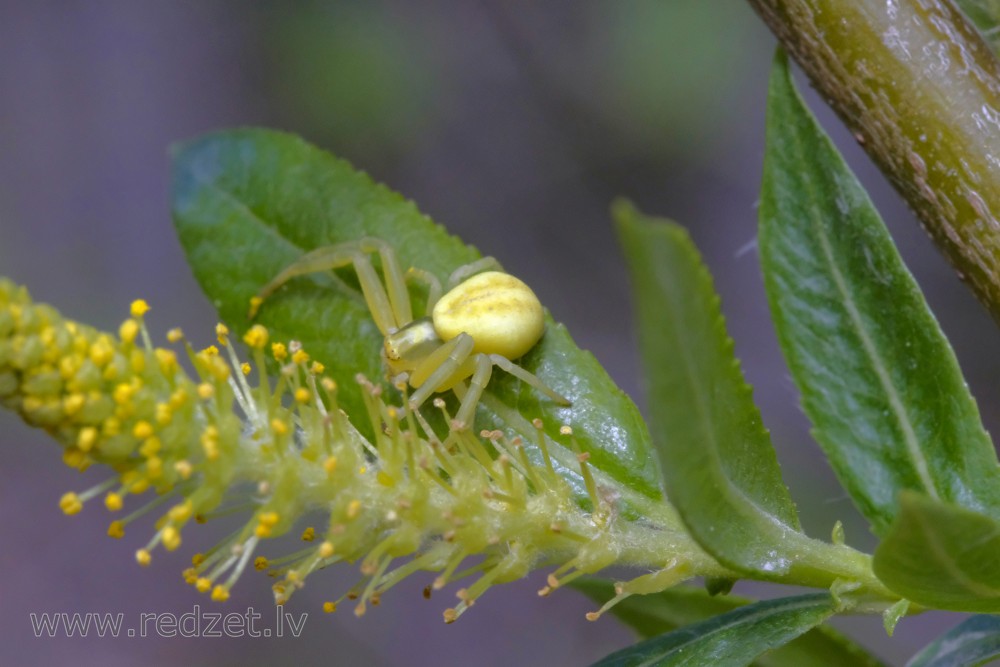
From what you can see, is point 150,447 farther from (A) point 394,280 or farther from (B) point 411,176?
(B) point 411,176

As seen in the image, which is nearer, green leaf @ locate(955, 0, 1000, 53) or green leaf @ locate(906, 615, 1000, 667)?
green leaf @ locate(906, 615, 1000, 667)

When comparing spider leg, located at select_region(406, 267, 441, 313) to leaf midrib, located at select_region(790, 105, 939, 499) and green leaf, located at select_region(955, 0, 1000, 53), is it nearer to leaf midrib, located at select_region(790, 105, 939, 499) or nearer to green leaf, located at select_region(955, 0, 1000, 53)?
leaf midrib, located at select_region(790, 105, 939, 499)

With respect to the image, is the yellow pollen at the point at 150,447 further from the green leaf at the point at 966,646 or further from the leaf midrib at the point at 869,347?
the green leaf at the point at 966,646

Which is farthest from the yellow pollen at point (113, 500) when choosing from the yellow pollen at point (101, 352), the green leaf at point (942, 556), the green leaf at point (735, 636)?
the green leaf at point (942, 556)

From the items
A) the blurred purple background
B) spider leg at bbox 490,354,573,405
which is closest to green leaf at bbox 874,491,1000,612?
spider leg at bbox 490,354,573,405

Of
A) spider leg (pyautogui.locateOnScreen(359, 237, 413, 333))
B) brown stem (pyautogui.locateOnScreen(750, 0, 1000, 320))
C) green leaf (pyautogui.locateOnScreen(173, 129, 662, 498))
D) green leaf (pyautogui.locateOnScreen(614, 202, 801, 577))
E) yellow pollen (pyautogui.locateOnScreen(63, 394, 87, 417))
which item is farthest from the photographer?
spider leg (pyautogui.locateOnScreen(359, 237, 413, 333))

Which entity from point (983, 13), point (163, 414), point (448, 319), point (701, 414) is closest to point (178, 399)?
point (163, 414)

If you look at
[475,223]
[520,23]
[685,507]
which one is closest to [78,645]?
[475,223]
